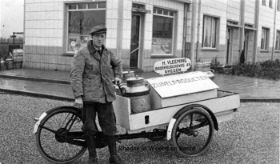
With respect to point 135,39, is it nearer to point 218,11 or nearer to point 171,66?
point 218,11

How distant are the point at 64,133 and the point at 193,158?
181 centimetres

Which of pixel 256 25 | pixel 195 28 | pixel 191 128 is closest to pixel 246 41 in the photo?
pixel 256 25

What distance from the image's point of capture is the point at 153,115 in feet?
16.7

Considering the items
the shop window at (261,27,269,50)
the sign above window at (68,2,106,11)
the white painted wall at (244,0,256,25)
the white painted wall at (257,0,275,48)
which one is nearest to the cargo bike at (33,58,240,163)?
the sign above window at (68,2,106,11)

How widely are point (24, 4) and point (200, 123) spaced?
1353 centimetres

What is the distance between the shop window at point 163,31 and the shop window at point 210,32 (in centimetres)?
323

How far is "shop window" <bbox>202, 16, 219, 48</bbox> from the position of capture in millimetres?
21078

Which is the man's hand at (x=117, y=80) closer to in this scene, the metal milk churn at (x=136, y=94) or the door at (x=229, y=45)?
the metal milk churn at (x=136, y=94)

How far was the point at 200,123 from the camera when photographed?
5602mm

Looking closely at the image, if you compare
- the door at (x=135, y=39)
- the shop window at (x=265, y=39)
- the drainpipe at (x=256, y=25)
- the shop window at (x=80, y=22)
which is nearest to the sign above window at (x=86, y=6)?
the shop window at (x=80, y=22)

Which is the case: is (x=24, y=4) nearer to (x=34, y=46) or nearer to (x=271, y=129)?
(x=34, y=46)

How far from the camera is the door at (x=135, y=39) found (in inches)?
626

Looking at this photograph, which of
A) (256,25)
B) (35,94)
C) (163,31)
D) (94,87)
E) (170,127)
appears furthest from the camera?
(256,25)

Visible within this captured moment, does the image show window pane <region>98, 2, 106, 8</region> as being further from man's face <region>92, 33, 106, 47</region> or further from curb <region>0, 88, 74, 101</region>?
man's face <region>92, 33, 106, 47</region>
